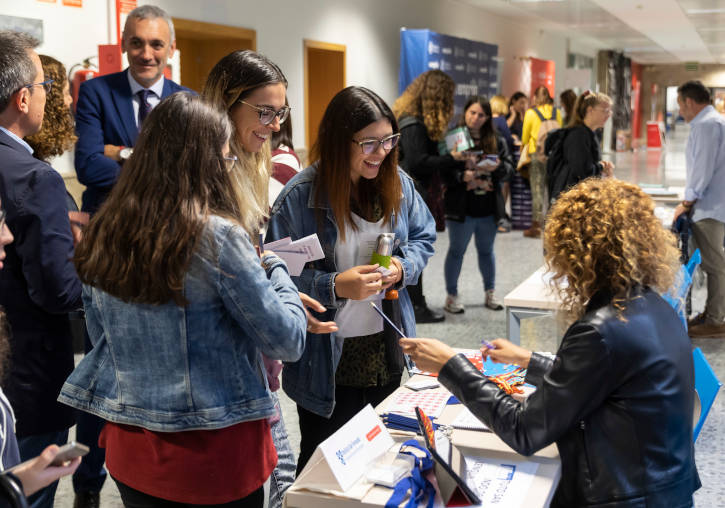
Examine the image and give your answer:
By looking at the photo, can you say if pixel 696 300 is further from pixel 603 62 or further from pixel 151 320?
pixel 603 62

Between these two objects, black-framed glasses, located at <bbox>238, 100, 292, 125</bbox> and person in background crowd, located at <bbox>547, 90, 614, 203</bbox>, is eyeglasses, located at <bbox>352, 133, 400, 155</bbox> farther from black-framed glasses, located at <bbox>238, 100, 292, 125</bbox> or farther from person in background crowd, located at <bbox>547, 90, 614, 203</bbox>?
person in background crowd, located at <bbox>547, 90, 614, 203</bbox>

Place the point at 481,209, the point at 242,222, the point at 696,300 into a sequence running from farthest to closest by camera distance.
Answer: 1. the point at 696,300
2. the point at 481,209
3. the point at 242,222

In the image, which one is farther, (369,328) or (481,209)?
(481,209)

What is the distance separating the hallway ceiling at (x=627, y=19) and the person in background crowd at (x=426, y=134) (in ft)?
25.6

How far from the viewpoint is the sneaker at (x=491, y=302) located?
604 centimetres

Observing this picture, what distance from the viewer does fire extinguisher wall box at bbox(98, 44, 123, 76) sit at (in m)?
5.30

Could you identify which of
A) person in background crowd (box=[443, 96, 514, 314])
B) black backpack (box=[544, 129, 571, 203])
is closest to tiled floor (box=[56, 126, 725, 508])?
person in background crowd (box=[443, 96, 514, 314])

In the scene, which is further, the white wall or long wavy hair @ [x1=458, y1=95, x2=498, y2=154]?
long wavy hair @ [x1=458, y1=95, x2=498, y2=154]

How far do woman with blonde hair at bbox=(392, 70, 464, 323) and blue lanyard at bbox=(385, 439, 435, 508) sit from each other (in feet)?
12.7

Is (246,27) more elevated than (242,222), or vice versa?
(246,27)

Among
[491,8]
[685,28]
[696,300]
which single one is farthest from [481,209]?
[685,28]

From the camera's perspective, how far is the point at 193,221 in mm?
1427

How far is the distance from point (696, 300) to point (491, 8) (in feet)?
29.0

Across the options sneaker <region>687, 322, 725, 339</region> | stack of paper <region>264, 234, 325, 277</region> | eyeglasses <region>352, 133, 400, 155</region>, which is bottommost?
sneaker <region>687, 322, 725, 339</region>
